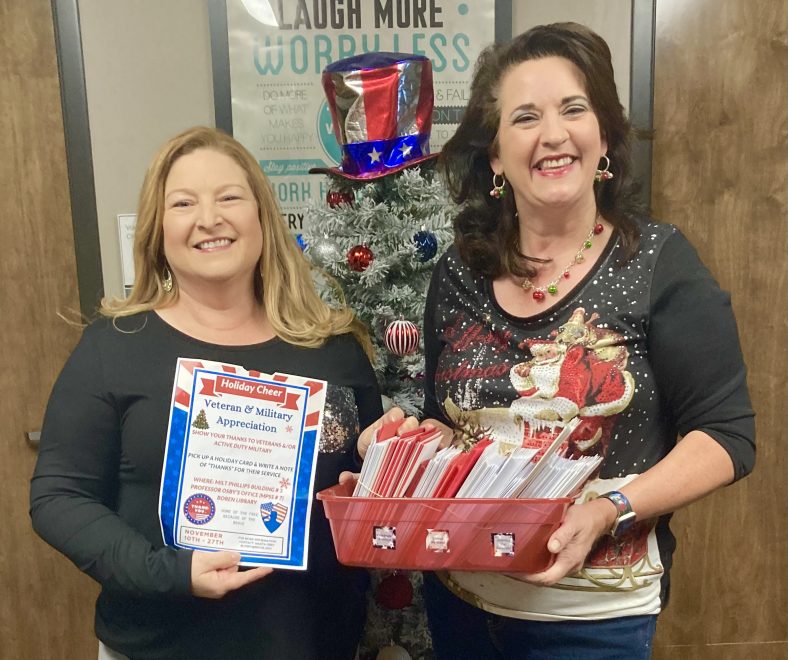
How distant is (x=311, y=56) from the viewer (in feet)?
6.82

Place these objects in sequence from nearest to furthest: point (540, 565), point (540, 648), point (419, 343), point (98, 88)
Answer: point (540, 565), point (540, 648), point (419, 343), point (98, 88)

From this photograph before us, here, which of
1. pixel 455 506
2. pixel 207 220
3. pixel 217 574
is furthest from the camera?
pixel 207 220

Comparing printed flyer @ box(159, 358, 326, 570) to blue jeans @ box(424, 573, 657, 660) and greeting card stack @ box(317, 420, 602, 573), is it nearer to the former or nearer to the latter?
greeting card stack @ box(317, 420, 602, 573)

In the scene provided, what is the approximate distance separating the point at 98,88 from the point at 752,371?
2.33 m

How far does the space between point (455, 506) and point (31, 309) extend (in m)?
1.74

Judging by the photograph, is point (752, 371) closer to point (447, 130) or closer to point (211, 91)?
point (447, 130)

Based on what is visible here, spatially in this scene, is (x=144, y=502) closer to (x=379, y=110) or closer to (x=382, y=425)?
(x=382, y=425)

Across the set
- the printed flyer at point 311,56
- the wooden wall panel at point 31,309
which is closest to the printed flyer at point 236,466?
the printed flyer at point 311,56

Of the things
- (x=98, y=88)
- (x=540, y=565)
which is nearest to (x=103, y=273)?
(x=98, y=88)

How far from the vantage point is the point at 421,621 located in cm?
164

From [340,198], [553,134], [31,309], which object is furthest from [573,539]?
[31,309]

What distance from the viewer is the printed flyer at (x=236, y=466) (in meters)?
1.11

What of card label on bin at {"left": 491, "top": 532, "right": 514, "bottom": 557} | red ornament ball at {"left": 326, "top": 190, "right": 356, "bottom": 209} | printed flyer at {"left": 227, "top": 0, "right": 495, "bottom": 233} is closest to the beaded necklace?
card label on bin at {"left": 491, "top": 532, "right": 514, "bottom": 557}

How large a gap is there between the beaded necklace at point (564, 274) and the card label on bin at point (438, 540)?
0.45m
